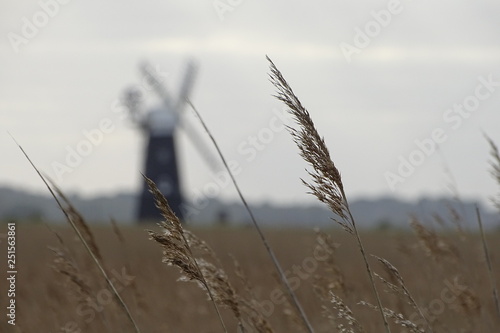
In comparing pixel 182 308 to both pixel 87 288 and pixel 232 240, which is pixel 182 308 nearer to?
pixel 87 288

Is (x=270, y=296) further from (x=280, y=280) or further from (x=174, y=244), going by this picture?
(x=174, y=244)

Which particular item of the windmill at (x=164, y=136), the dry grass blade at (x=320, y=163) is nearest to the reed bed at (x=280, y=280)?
the dry grass blade at (x=320, y=163)

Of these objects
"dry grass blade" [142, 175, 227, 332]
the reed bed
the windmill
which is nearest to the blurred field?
the reed bed

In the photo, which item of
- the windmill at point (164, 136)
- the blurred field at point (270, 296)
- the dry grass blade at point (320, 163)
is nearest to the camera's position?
the dry grass blade at point (320, 163)

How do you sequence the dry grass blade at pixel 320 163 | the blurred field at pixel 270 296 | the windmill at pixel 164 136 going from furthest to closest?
1. the windmill at pixel 164 136
2. the blurred field at pixel 270 296
3. the dry grass blade at pixel 320 163

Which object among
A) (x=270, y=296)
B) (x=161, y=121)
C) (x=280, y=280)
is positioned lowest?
(x=270, y=296)

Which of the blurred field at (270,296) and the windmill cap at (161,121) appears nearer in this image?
the blurred field at (270,296)

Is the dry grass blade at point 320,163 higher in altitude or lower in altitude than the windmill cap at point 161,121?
lower

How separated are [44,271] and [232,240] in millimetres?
17000

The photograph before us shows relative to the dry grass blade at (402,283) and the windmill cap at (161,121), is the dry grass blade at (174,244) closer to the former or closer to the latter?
the dry grass blade at (402,283)

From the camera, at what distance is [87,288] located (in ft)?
9.42

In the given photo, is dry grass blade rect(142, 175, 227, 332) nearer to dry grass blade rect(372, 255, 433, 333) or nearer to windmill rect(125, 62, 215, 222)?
dry grass blade rect(372, 255, 433, 333)

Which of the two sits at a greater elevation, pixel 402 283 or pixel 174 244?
pixel 174 244

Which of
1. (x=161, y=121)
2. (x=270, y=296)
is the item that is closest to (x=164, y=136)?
(x=161, y=121)
